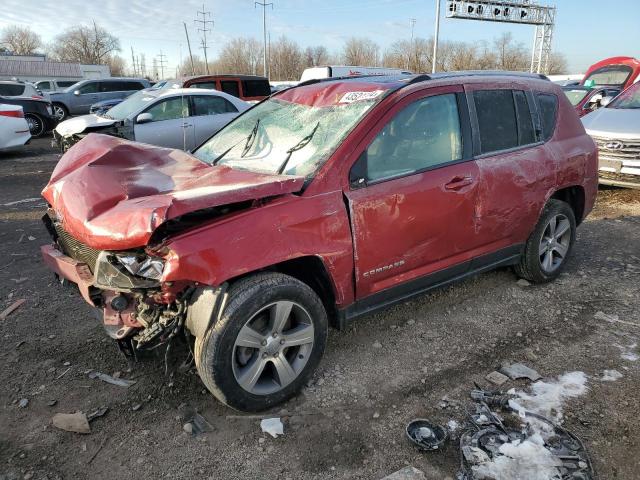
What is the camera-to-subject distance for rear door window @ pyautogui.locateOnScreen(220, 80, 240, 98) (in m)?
13.5

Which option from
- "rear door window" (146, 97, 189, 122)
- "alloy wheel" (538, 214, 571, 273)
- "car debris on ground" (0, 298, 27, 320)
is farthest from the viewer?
"rear door window" (146, 97, 189, 122)

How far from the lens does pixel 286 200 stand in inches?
106

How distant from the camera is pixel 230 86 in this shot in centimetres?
1380

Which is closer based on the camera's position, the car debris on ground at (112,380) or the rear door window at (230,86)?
the car debris on ground at (112,380)

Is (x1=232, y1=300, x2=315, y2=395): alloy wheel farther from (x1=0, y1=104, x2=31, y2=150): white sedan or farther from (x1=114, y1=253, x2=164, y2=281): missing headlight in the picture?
(x1=0, y1=104, x2=31, y2=150): white sedan

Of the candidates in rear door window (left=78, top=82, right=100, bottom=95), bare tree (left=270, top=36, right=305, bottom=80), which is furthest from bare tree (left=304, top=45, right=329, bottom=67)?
rear door window (left=78, top=82, right=100, bottom=95)

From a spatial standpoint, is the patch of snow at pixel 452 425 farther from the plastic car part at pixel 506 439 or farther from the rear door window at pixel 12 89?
the rear door window at pixel 12 89

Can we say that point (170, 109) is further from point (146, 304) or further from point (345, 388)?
point (345, 388)

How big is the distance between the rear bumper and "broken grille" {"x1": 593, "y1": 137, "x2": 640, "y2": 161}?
300 inches

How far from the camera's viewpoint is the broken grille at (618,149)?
286 inches

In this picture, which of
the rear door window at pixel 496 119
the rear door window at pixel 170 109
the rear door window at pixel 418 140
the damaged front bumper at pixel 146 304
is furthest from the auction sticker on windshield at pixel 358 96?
the rear door window at pixel 170 109

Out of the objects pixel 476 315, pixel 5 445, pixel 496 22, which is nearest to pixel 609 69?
pixel 476 315

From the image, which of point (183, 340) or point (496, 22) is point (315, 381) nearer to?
point (183, 340)

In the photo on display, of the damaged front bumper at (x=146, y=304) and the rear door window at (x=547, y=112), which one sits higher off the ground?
the rear door window at (x=547, y=112)
